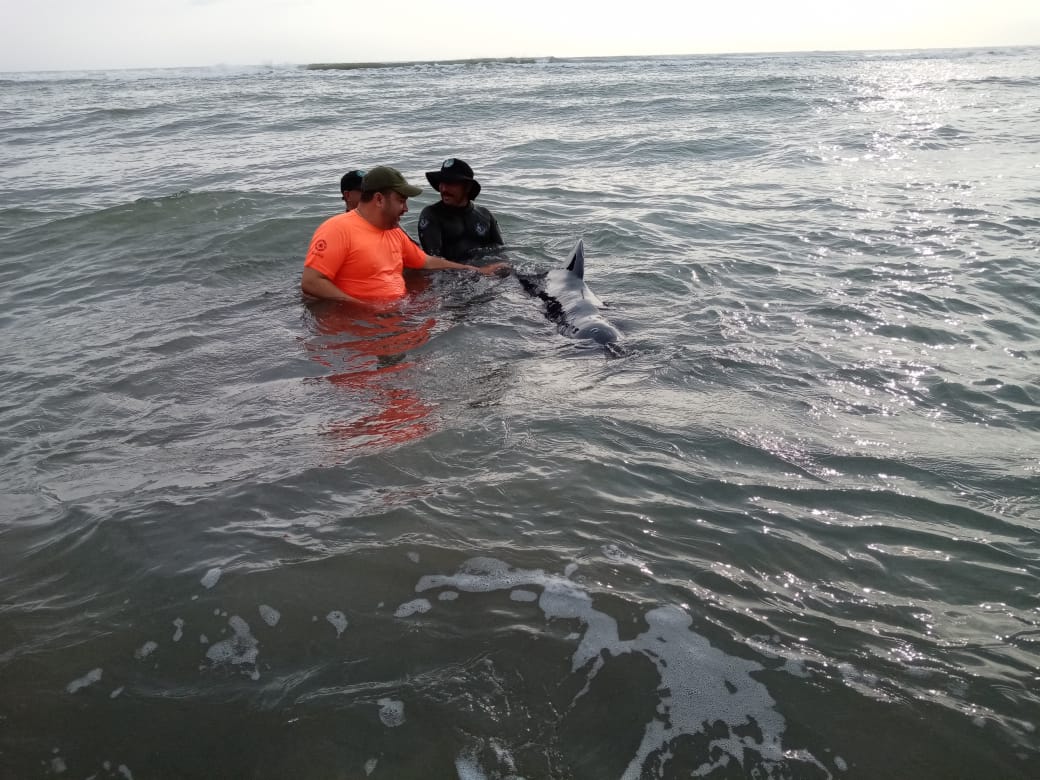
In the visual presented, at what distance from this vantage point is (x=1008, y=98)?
2136 centimetres

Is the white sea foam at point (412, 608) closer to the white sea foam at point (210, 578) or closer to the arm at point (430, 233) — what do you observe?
the white sea foam at point (210, 578)

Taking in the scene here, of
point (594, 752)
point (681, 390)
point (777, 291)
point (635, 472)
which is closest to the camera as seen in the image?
point (594, 752)

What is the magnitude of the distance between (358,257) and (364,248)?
95 mm

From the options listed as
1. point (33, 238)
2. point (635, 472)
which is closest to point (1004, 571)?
point (635, 472)

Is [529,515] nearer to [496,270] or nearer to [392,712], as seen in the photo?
[392,712]

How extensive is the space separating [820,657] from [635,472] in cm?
143

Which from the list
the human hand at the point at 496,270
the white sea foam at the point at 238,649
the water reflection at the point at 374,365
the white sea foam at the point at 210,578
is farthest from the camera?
the human hand at the point at 496,270

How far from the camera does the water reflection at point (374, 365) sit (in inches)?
173

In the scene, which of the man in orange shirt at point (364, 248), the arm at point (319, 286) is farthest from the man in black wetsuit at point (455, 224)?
the arm at point (319, 286)

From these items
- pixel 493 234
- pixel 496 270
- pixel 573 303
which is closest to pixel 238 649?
pixel 573 303

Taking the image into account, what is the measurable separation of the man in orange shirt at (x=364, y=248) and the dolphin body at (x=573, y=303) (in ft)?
4.67

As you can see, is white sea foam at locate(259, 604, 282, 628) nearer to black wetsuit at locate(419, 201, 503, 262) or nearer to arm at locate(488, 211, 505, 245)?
black wetsuit at locate(419, 201, 503, 262)

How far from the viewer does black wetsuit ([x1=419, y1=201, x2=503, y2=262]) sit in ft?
25.9

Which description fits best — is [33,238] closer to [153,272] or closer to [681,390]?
[153,272]
